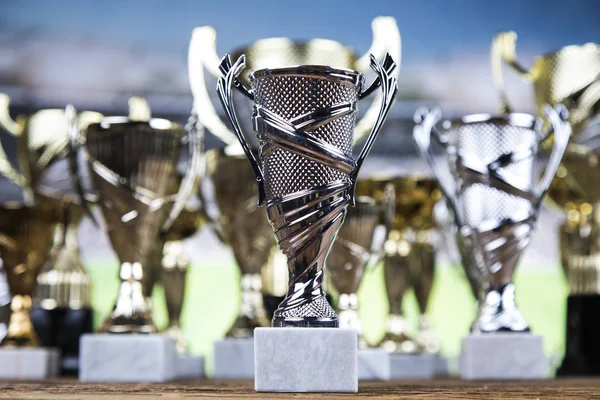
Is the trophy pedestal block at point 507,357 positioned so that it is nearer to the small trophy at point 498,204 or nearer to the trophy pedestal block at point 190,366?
the small trophy at point 498,204

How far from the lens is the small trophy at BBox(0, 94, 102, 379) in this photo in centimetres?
138

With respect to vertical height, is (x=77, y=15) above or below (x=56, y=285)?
above

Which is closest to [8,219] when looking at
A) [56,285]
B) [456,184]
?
[56,285]

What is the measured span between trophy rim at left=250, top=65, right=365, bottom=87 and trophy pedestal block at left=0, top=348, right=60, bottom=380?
609 millimetres

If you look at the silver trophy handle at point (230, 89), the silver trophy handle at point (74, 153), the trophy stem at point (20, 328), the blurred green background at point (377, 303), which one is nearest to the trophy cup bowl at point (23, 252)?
the trophy stem at point (20, 328)

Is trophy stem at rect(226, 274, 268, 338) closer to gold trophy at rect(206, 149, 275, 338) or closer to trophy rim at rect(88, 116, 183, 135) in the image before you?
gold trophy at rect(206, 149, 275, 338)

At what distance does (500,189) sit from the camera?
1.08 meters

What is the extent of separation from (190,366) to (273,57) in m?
0.49

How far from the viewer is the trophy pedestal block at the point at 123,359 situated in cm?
103

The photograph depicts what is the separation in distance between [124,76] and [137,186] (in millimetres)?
844

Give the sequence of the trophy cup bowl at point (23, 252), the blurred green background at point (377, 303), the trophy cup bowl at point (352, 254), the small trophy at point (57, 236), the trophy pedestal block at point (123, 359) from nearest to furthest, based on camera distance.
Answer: the trophy pedestal block at point (123, 359) < the trophy cup bowl at point (352, 254) < the trophy cup bowl at point (23, 252) < the small trophy at point (57, 236) < the blurred green background at point (377, 303)

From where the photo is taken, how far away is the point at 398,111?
186cm

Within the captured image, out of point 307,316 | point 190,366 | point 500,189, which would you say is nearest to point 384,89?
point 307,316

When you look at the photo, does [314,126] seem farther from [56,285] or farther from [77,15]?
[77,15]
